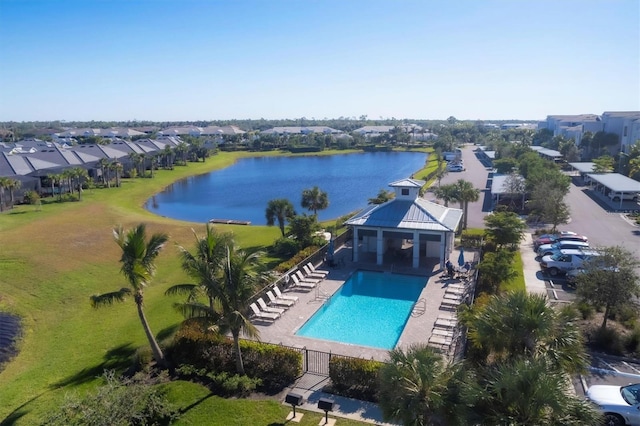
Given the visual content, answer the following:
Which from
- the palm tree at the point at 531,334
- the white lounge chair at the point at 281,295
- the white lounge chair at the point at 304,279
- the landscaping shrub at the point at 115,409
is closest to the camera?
the palm tree at the point at 531,334

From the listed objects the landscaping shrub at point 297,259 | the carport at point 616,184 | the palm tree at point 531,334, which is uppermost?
the palm tree at point 531,334

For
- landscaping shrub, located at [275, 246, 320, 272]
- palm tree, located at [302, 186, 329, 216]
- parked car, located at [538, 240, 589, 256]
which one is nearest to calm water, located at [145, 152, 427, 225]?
palm tree, located at [302, 186, 329, 216]

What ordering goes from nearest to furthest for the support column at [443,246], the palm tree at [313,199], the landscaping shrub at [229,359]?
the landscaping shrub at [229,359] < the support column at [443,246] < the palm tree at [313,199]

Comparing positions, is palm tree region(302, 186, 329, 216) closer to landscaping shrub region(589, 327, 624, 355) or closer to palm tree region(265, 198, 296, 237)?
palm tree region(265, 198, 296, 237)

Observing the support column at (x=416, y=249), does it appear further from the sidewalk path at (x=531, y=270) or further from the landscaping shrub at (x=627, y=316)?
the landscaping shrub at (x=627, y=316)

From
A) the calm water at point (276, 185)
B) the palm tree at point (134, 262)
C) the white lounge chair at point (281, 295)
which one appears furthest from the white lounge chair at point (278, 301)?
the calm water at point (276, 185)

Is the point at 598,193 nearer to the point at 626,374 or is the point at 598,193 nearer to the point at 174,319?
the point at 626,374
